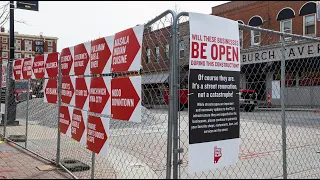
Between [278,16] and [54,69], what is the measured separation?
2541cm

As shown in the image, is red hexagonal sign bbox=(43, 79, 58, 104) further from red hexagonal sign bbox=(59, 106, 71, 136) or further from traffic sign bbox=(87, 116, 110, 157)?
traffic sign bbox=(87, 116, 110, 157)

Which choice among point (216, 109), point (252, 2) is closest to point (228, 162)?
point (216, 109)

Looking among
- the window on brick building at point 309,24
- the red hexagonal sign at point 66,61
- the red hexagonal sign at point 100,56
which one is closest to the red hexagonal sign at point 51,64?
the red hexagonal sign at point 66,61

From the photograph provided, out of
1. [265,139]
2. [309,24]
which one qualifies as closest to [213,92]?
[265,139]

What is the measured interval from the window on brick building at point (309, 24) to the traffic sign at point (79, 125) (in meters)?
24.5

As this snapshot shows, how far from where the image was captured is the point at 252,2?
3050cm

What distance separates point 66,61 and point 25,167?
204 centimetres

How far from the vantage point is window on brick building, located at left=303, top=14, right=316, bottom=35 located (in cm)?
2569

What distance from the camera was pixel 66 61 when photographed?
6004 millimetres

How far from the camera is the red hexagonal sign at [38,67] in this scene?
716 centimetres

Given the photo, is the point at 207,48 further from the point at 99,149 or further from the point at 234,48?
the point at 99,149

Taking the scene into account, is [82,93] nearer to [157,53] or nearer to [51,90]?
[157,53]

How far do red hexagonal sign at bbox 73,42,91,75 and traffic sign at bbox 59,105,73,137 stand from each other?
0.71m

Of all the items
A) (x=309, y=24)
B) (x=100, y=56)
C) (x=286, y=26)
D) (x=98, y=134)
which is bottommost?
(x=98, y=134)
